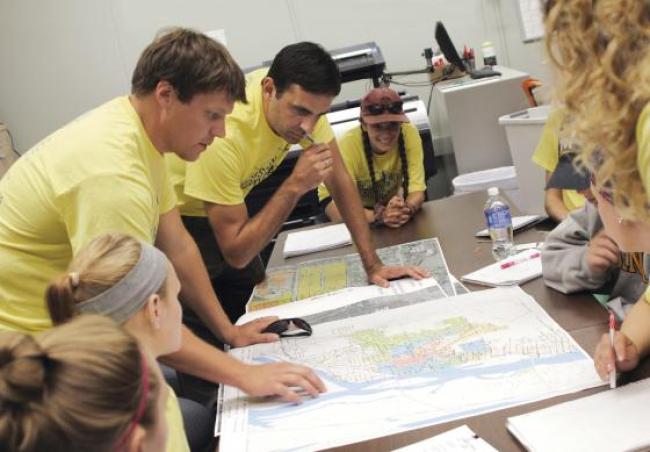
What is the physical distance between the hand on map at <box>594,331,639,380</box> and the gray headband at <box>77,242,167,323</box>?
24.9 inches

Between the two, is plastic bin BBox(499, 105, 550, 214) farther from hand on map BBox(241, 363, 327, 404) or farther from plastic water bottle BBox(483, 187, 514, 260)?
hand on map BBox(241, 363, 327, 404)

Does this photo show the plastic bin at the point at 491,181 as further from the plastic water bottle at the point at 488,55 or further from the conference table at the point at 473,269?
the plastic water bottle at the point at 488,55

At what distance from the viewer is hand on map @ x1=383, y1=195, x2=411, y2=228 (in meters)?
2.11

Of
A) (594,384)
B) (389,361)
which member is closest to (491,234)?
(389,361)

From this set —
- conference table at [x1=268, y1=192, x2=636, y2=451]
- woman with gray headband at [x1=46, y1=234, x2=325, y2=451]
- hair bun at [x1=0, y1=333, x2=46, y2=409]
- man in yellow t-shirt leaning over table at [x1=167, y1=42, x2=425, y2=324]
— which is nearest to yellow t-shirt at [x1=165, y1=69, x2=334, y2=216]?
man in yellow t-shirt leaning over table at [x1=167, y1=42, x2=425, y2=324]

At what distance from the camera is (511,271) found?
4.58ft

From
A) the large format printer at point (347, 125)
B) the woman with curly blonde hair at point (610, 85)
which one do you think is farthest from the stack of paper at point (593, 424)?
the large format printer at point (347, 125)

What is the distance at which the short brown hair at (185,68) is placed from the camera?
1250mm

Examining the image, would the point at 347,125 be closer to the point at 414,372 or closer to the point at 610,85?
the point at 414,372

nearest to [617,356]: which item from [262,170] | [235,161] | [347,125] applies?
[235,161]

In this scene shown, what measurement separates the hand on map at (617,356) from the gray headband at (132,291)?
0.63 meters

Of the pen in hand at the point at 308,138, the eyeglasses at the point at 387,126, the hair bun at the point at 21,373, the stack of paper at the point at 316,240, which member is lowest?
the stack of paper at the point at 316,240

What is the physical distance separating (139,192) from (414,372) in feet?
1.75

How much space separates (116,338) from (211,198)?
105 centimetres
